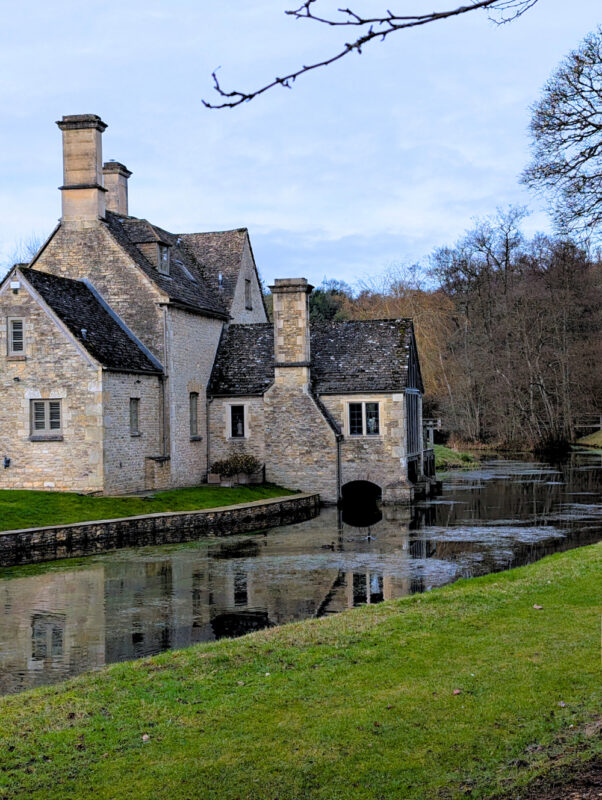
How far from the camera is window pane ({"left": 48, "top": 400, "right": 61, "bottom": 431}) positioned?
26.3 meters

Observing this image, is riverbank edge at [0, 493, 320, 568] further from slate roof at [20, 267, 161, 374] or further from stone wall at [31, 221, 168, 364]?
stone wall at [31, 221, 168, 364]

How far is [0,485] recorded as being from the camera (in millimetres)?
26250

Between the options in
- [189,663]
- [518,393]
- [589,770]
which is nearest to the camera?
[589,770]

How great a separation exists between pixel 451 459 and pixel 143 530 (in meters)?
28.3

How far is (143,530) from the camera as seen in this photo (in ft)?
76.7

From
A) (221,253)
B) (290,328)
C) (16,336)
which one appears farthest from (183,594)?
(221,253)

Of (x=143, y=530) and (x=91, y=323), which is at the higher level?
(x=91, y=323)

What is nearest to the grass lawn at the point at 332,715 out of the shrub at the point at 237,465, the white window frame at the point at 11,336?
the white window frame at the point at 11,336

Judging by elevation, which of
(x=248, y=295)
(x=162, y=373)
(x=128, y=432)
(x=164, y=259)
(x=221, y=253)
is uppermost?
(x=221, y=253)

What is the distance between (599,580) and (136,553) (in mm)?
11943

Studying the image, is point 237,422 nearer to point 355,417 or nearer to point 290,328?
point 290,328

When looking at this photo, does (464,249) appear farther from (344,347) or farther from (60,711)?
(60,711)

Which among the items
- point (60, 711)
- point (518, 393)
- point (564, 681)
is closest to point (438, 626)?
point (564, 681)

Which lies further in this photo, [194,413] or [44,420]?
[194,413]
